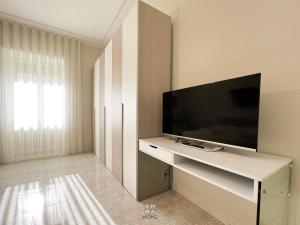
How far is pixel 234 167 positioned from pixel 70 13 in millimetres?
3781

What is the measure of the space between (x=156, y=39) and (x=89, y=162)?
2.86 m

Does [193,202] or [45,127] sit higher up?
[45,127]

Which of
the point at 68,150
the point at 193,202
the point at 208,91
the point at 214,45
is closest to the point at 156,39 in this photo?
the point at 214,45

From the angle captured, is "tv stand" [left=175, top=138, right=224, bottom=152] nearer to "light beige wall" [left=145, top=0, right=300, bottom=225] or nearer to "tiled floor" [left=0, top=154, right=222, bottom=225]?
"light beige wall" [left=145, top=0, right=300, bottom=225]

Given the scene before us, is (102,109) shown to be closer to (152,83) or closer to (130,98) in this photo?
(130,98)

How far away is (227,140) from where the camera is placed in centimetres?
129

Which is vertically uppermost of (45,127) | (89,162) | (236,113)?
(236,113)

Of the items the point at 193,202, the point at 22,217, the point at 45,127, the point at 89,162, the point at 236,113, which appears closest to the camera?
the point at 236,113

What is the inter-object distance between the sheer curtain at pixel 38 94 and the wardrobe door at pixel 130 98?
92.2 inches

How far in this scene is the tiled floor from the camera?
5.24 feet

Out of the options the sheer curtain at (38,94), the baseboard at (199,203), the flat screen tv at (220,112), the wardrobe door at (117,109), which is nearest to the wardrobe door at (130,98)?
the wardrobe door at (117,109)

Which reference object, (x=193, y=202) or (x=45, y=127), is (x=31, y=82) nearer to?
(x=45, y=127)

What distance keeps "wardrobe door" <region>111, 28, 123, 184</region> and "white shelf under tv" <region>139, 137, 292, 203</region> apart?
102cm

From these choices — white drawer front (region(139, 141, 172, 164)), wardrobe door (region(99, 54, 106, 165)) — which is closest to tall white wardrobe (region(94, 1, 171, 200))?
white drawer front (region(139, 141, 172, 164))
